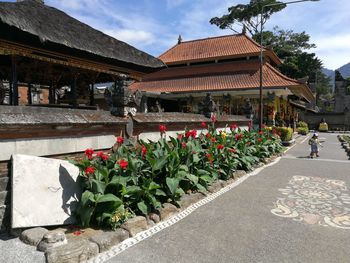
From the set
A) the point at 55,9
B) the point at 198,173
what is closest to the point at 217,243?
the point at 198,173

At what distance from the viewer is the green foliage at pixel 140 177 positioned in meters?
4.23

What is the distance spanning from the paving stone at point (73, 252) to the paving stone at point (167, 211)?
1421 mm

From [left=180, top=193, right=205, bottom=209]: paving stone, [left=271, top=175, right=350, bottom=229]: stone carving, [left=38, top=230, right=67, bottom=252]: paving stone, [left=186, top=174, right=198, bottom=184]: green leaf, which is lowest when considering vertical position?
[left=271, top=175, right=350, bottom=229]: stone carving

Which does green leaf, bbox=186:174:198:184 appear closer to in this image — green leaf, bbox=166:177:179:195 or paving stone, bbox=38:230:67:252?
green leaf, bbox=166:177:179:195

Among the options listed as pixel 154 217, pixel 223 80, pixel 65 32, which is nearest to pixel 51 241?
pixel 154 217

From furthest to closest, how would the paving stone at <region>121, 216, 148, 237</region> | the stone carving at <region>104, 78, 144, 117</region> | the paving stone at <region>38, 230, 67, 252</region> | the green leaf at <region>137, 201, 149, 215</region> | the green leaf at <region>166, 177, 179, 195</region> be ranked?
the stone carving at <region>104, 78, 144, 117</region> < the green leaf at <region>166, 177, 179, 195</region> < the green leaf at <region>137, 201, 149, 215</region> < the paving stone at <region>121, 216, 148, 237</region> < the paving stone at <region>38, 230, 67, 252</region>

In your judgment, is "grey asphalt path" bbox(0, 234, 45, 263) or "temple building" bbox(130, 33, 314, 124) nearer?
"grey asphalt path" bbox(0, 234, 45, 263)

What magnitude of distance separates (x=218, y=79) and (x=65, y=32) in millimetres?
16564

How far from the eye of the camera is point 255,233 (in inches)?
173

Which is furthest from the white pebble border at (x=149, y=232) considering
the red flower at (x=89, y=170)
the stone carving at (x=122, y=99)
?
the stone carving at (x=122, y=99)

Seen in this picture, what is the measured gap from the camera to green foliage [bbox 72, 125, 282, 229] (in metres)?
4.23

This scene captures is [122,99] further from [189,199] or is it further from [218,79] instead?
[218,79]

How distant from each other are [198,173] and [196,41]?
24970 millimetres

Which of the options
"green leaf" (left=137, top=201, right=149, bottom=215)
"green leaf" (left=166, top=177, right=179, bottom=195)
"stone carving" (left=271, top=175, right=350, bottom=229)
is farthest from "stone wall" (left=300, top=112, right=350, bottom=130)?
"green leaf" (left=137, top=201, right=149, bottom=215)
